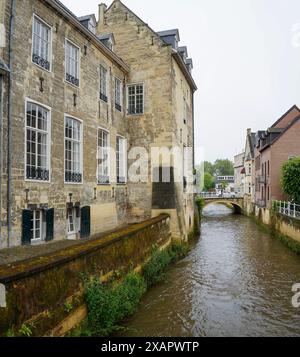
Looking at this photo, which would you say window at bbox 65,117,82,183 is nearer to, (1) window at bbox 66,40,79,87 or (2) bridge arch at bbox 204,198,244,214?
(1) window at bbox 66,40,79,87

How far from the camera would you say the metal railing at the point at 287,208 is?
18.8 m

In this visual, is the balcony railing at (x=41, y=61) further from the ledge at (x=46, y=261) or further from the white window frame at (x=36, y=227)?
the ledge at (x=46, y=261)

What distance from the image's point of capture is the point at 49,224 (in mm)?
10141

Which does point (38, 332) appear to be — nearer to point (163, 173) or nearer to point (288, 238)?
point (163, 173)

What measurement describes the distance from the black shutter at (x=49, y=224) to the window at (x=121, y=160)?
5.74m

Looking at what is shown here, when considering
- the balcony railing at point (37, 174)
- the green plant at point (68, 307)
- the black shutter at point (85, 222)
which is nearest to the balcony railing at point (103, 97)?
the black shutter at point (85, 222)

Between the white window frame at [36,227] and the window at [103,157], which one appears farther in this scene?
the window at [103,157]

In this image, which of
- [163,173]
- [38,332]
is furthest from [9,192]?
[163,173]

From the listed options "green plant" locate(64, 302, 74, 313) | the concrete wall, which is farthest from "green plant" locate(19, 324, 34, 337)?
"green plant" locate(64, 302, 74, 313)

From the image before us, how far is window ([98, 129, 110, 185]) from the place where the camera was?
44.9ft

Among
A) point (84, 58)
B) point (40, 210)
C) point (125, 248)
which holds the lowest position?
point (125, 248)
